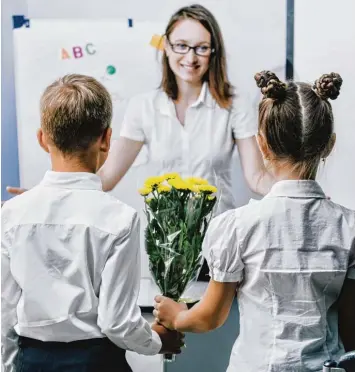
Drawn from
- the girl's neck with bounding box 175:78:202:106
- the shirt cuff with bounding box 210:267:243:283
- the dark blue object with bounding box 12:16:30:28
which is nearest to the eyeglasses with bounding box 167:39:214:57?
the girl's neck with bounding box 175:78:202:106

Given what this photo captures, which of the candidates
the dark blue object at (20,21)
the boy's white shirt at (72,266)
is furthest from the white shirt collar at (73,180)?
the dark blue object at (20,21)

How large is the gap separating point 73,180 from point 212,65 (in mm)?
930

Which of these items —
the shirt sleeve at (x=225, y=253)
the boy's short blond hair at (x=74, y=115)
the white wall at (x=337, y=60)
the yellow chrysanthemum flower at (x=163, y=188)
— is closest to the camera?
the shirt sleeve at (x=225, y=253)

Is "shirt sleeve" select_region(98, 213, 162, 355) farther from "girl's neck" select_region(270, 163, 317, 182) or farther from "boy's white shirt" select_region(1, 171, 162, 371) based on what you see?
"girl's neck" select_region(270, 163, 317, 182)

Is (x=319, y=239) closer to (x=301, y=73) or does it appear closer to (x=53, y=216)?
(x=53, y=216)

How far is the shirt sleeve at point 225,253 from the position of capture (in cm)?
191

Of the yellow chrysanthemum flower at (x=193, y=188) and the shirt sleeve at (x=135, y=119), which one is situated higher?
the shirt sleeve at (x=135, y=119)

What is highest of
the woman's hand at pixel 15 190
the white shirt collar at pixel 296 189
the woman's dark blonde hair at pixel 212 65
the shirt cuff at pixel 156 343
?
the woman's dark blonde hair at pixel 212 65

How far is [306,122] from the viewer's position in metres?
1.95

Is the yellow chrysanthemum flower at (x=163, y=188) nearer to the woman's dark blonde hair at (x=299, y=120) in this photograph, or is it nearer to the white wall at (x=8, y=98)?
the woman's dark blonde hair at (x=299, y=120)

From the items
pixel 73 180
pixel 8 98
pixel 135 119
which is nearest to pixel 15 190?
pixel 8 98

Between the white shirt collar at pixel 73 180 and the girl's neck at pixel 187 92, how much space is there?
0.79 meters

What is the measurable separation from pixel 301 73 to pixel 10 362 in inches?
59.4

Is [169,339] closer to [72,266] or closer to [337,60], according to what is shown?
[72,266]
